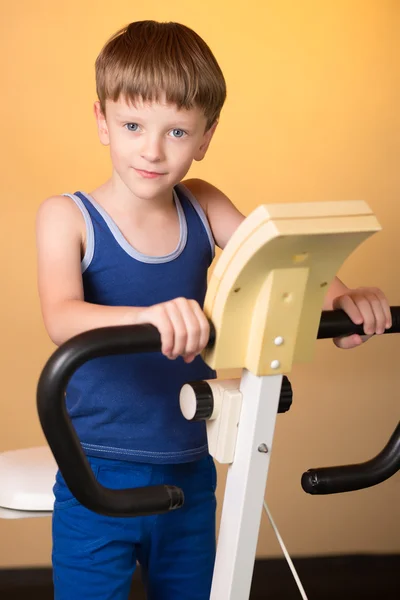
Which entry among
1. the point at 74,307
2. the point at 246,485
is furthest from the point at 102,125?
the point at 246,485

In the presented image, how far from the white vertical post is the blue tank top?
0.98 ft

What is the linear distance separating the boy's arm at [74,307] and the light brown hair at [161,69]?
0.64 feet

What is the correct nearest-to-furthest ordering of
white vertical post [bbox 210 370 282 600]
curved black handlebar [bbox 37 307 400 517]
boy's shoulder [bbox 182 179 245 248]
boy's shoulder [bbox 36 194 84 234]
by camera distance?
curved black handlebar [bbox 37 307 400 517] < white vertical post [bbox 210 370 282 600] < boy's shoulder [bbox 36 194 84 234] < boy's shoulder [bbox 182 179 245 248]

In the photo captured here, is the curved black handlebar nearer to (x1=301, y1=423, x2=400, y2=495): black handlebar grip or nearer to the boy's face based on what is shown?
(x1=301, y1=423, x2=400, y2=495): black handlebar grip

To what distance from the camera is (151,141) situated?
125 centimetres

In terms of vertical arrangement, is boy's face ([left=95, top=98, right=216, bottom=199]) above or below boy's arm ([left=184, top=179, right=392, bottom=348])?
above

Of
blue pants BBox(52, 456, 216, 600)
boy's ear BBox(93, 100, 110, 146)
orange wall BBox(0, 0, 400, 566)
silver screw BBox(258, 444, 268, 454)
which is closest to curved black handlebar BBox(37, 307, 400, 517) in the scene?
silver screw BBox(258, 444, 268, 454)

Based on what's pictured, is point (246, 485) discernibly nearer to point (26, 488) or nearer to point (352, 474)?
point (352, 474)

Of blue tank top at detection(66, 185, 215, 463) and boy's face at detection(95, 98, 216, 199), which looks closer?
boy's face at detection(95, 98, 216, 199)

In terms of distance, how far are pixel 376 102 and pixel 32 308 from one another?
1.08 meters

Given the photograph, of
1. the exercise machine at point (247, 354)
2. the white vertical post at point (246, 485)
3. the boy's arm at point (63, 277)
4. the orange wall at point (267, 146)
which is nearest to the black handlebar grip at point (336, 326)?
the exercise machine at point (247, 354)

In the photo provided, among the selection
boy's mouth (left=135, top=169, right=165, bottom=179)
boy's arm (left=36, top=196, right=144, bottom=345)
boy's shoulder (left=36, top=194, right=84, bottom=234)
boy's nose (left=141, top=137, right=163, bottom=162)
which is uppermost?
boy's nose (left=141, top=137, right=163, bottom=162)

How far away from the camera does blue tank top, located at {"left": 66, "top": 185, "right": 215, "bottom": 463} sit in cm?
136

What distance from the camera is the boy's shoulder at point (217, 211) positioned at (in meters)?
1.52
